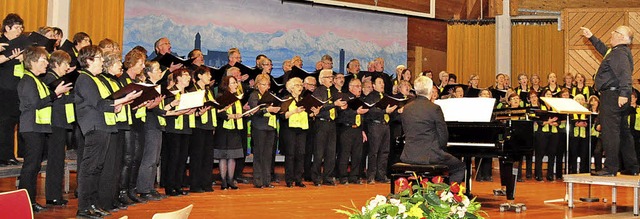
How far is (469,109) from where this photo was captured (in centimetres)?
702

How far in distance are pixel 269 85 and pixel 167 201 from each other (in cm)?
229

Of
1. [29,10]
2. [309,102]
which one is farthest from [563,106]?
[29,10]

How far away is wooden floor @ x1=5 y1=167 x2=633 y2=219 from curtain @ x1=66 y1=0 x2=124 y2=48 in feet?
5.91

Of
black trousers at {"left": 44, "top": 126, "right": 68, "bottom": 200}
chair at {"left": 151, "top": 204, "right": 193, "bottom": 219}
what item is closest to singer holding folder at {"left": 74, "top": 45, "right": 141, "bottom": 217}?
black trousers at {"left": 44, "top": 126, "right": 68, "bottom": 200}

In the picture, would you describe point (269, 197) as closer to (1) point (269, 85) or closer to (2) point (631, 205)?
(1) point (269, 85)

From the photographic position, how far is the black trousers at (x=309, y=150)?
378 inches

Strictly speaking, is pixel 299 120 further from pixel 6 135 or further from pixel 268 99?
pixel 6 135

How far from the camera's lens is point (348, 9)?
1295 cm

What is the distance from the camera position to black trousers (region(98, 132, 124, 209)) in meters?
6.07

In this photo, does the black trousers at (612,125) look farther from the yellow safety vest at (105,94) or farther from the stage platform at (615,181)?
the yellow safety vest at (105,94)

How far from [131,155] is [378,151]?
4046 millimetres

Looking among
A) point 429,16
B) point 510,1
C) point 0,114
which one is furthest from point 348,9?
point 0,114

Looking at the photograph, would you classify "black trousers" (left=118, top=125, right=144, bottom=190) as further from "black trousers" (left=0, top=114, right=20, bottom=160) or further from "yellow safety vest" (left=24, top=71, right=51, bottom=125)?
"black trousers" (left=0, top=114, right=20, bottom=160)

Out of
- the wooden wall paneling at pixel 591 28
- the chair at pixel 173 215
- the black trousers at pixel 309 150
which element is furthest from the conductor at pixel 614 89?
the wooden wall paneling at pixel 591 28
